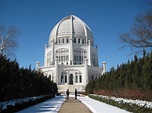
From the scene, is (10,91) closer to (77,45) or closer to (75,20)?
(77,45)

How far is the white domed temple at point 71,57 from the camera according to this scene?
88.3 meters

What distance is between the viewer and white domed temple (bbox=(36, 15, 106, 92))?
88.3m

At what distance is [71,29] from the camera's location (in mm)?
103125

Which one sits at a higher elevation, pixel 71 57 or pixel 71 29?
pixel 71 29

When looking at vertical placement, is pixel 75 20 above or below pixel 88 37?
above

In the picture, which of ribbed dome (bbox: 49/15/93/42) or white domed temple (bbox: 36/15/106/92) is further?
ribbed dome (bbox: 49/15/93/42)

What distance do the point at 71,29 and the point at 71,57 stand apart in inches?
590

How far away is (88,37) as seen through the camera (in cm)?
10706

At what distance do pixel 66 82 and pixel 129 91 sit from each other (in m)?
73.0

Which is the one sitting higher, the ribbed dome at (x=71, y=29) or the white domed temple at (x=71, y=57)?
the ribbed dome at (x=71, y=29)

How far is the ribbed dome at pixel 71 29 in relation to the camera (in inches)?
4080

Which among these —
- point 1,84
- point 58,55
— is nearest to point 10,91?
point 1,84

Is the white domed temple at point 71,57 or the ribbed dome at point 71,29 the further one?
the ribbed dome at point 71,29

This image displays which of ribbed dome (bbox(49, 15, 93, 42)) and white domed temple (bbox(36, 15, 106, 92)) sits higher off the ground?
ribbed dome (bbox(49, 15, 93, 42))
